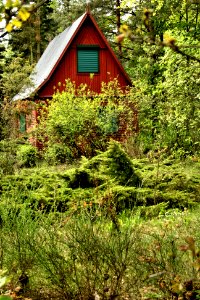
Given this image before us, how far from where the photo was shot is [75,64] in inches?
997

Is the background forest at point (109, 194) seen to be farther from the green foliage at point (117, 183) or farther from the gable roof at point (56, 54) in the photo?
the gable roof at point (56, 54)

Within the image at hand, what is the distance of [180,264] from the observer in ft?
15.2

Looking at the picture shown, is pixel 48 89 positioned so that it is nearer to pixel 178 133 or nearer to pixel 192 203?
pixel 178 133

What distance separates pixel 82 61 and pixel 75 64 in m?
0.38

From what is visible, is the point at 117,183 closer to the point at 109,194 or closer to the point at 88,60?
the point at 109,194

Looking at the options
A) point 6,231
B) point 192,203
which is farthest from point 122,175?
point 6,231

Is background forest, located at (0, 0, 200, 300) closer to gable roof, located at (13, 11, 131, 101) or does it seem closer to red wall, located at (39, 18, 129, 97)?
red wall, located at (39, 18, 129, 97)

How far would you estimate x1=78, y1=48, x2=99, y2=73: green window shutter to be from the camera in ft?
83.3

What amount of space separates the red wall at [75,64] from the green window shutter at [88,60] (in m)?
0.20

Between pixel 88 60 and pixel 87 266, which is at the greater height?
pixel 88 60

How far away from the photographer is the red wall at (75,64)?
2508 cm

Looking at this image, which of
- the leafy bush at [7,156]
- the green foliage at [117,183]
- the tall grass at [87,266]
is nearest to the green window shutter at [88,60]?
the leafy bush at [7,156]

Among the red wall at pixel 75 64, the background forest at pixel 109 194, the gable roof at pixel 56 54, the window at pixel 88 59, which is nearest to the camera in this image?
the background forest at pixel 109 194

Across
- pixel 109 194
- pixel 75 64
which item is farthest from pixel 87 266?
pixel 75 64
